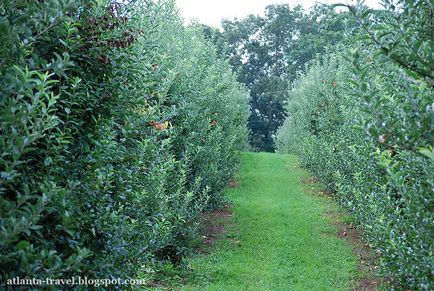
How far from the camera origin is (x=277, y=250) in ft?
28.6

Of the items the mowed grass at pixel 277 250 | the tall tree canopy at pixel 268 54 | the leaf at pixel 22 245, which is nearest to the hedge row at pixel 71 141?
the leaf at pixel 22 245

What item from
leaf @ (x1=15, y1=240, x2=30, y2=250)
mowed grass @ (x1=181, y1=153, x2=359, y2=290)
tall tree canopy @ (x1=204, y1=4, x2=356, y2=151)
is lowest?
mowed grass @ (x1=181, y1=153, x2=359, y2=290)

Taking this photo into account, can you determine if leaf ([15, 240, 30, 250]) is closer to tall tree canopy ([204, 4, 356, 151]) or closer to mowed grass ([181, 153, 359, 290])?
mowed grass ([181, 153, 359, 290])

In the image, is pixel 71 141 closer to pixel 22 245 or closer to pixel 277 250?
pixel 22 245

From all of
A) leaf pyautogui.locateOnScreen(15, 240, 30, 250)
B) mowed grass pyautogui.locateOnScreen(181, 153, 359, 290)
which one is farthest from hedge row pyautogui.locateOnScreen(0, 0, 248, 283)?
mowed grass pyautogui.locateOnScreen(181, 153, 359, 290)

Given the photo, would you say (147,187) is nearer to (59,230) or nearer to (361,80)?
(59,230)

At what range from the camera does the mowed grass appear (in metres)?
7.09

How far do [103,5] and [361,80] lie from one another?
78.2 inches

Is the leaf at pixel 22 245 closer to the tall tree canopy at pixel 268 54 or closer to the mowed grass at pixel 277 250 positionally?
the mowed grass at pixel 277 250

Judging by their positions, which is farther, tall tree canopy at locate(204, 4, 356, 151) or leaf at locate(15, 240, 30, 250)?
tall tree canopy at locate(204, 4, 356, 151)

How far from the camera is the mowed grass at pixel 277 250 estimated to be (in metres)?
7.09

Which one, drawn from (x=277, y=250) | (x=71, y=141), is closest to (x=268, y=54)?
(x=277, y=250)

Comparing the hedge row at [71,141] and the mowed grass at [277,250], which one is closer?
the hedge row at [71,141]

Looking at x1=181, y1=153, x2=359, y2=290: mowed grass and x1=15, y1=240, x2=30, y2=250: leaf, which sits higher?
x1=15, y1=240, x2=30, y2=250: leaf
